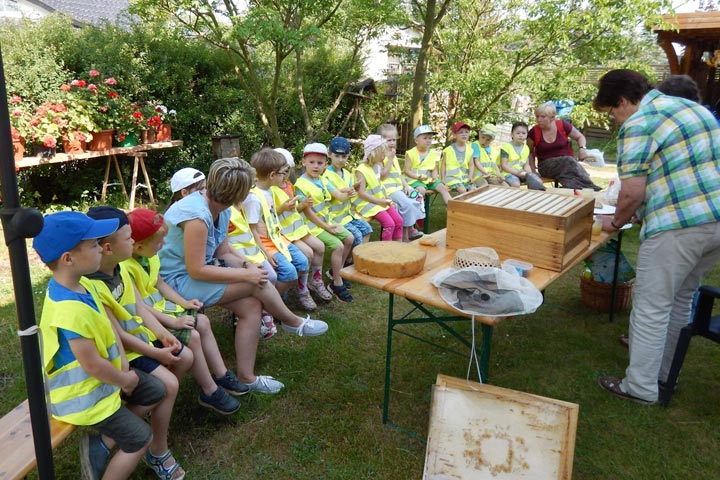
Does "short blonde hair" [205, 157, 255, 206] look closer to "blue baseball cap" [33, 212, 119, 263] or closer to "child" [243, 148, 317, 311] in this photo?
"child" [243, 148, 317, 311]

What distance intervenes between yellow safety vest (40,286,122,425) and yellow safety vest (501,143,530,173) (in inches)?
224

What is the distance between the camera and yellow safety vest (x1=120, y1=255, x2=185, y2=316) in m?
2.60

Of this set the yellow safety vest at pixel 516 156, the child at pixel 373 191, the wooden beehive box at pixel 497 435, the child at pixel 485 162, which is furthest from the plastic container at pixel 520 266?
the yellow safety vest at pixel 516 156

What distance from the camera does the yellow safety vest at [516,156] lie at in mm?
6684

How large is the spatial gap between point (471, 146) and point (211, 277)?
4.65 meters

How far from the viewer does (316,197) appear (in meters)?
4.50

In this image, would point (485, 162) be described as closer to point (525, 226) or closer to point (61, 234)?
point (525, 226)

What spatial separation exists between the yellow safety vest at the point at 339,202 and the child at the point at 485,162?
2.34 meters

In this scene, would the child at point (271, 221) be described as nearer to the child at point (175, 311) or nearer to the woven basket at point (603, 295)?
the child at point (175, 311)

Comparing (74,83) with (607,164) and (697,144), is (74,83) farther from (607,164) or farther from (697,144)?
(607,164)

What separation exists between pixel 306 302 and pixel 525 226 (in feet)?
7.00

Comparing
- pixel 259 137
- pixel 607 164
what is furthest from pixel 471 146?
pixel 607 164

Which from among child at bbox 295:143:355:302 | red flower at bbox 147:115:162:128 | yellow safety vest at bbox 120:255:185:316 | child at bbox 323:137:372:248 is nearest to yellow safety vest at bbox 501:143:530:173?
child at bbox 323:137:372:248

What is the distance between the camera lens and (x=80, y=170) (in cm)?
691
